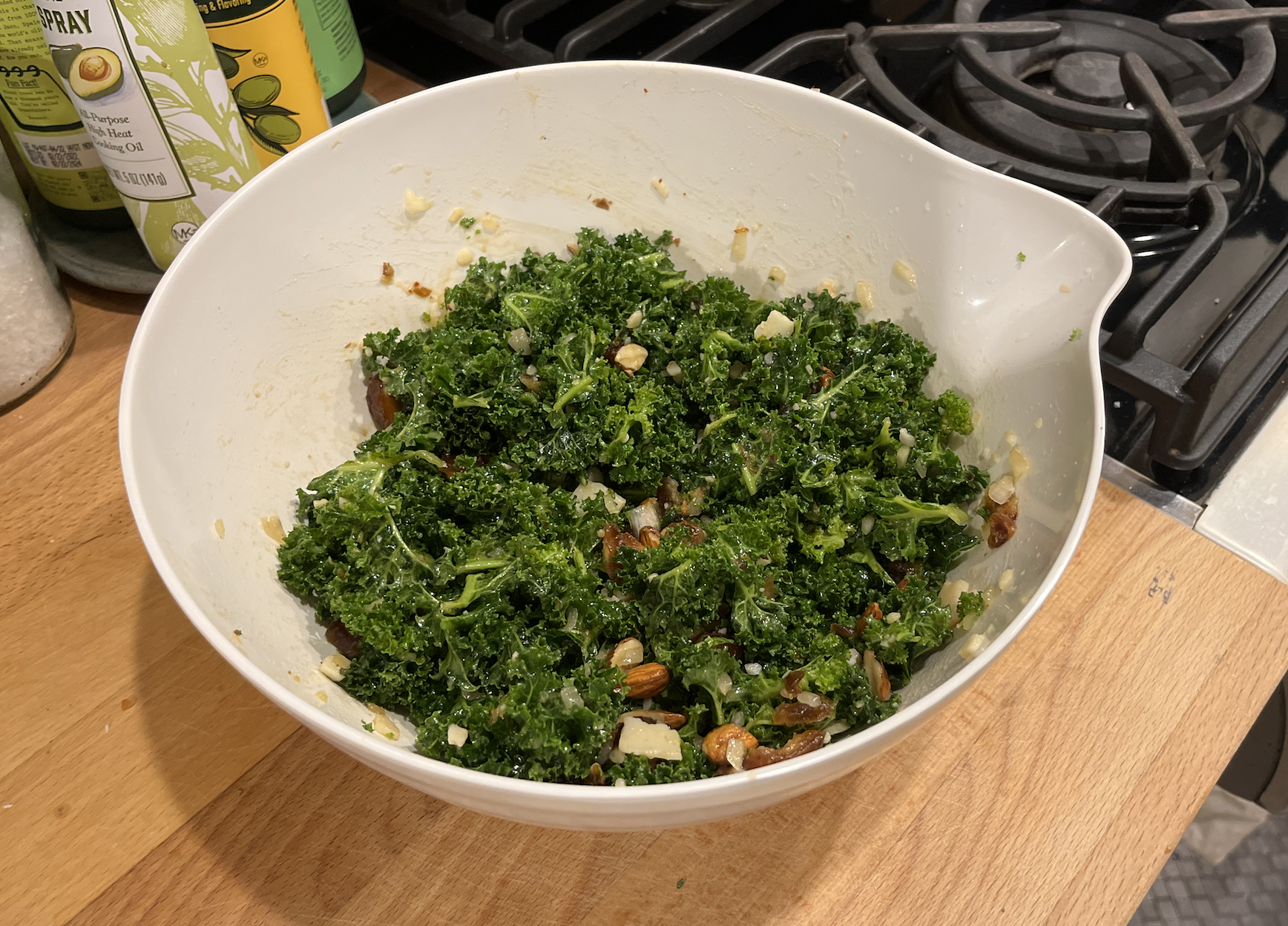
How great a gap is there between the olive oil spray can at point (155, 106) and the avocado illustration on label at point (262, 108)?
8cm

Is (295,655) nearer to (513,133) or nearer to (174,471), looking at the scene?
(174,471)

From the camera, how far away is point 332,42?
1.60 meters

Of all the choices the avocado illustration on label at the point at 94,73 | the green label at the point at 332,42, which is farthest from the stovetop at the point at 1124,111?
the avocado illustration on label at the point at 94,73

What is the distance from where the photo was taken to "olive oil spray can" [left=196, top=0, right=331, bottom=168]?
1.30 metres

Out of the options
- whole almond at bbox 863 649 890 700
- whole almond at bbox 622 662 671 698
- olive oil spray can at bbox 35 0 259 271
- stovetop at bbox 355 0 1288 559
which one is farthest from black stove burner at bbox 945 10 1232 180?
olive oil spray can at bbox 35 0 259 271

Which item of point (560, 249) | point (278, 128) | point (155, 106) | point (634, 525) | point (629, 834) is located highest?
point (155, 106)

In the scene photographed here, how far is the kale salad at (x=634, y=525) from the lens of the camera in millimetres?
920

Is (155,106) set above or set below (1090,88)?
above

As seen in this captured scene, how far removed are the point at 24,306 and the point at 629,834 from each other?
3.75ft

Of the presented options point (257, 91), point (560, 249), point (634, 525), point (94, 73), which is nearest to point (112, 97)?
point (94, 73)

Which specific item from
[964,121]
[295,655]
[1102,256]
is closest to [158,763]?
[295,655]

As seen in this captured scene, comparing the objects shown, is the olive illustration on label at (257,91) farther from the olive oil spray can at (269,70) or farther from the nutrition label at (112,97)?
the nutrition label at (112,97)

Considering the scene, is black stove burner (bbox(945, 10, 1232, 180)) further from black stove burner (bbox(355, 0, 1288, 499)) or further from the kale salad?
the kale salad

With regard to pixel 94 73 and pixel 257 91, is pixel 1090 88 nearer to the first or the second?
pixel 257 91
